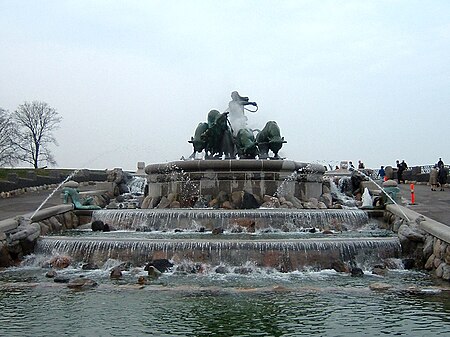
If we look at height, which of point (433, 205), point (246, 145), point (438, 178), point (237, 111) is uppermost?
point (237, 111)

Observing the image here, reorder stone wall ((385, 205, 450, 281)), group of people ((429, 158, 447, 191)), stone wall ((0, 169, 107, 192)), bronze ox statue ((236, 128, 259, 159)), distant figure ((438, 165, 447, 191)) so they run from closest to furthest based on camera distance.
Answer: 1. stone wall ((385, 205, 450, 281))
2. bronze ox statue ((236, 128, 259, 159))
3. group of people ((429, 158, 447, 191))
4. stone wall ((0, 169, 107, 192))
5. distant figure ((438, 165, 447, 191))

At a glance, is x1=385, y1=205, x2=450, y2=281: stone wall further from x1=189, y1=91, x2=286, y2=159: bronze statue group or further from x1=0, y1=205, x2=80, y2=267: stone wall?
x1=189, y1=91, x2=286, y2=159: bronze statue group

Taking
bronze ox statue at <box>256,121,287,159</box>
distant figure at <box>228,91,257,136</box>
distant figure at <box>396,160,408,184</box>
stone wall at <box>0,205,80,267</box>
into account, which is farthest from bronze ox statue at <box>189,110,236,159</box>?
distant figure at <box>396,160,408,184</box>

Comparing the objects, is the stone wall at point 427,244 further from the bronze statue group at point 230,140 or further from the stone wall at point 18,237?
the bronze statue group at point 230,140

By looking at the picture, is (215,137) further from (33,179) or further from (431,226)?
(33,179)

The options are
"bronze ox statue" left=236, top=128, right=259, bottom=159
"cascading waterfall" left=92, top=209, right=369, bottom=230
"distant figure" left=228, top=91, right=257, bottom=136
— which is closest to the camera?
"cascading waterfall" left=92, top=209, right=369, bottom=230

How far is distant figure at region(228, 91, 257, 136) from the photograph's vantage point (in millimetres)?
28828

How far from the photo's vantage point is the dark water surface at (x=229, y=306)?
27.1 ft

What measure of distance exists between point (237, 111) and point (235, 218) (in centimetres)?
1214

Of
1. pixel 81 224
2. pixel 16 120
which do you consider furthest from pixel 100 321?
pixel 16 120

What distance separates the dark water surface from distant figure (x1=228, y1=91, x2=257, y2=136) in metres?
16.9

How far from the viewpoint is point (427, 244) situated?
13906mm

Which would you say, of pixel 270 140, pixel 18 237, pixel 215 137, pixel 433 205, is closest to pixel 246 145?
pixel 270 140

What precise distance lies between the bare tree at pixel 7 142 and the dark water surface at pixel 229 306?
61498mm
